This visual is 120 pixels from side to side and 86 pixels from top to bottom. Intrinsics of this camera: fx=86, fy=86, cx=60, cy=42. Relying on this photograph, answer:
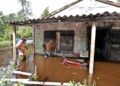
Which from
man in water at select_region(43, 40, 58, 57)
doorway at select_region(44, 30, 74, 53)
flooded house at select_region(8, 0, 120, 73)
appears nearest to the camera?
flooded house at select_region(8, 0, 120, 73)

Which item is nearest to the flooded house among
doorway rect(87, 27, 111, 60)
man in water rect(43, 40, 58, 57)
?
doorway rect(87, 27, 111, 60)

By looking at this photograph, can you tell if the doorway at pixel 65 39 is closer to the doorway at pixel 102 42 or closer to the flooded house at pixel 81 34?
the flooded house at pixel 81 34

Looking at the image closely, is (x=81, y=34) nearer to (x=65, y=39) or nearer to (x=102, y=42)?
(x=65, y=39)

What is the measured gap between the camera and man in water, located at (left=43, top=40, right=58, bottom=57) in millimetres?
6445

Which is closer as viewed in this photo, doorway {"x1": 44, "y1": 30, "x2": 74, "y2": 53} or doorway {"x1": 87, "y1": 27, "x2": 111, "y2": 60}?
doorway {"x1": 87, "y1": 27, "x2": 111, "y2": 60}

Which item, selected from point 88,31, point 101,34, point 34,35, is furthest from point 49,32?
point 101,34

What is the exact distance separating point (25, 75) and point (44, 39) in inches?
156

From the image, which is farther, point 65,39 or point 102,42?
point 102,42

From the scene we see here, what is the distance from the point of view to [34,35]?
753cm

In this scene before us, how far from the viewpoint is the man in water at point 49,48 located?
254 inches

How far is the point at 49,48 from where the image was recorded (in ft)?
21.4

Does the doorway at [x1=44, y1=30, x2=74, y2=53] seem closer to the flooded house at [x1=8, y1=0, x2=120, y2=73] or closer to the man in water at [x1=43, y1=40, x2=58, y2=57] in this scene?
the flooded house at [x1=8, y1=0, x2=120, y2=73]

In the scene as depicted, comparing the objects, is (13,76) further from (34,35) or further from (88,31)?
(88,31)

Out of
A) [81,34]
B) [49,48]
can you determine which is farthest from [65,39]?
[49,48]
